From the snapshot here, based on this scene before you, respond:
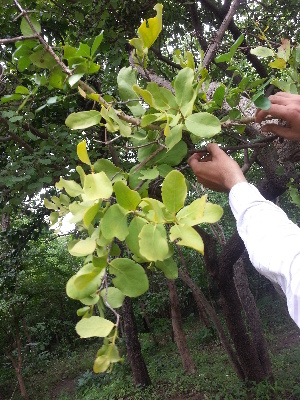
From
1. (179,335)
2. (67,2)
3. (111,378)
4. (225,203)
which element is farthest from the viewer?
(225,203)

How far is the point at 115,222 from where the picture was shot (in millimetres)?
556

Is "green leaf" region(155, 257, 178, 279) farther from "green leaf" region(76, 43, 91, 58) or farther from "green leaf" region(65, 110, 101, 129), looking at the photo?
"green leaf" region(76, 43, 91, 58)

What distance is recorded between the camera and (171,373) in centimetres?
618

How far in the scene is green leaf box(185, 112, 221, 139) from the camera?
67cm

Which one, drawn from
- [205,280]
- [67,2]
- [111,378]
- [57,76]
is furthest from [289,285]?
Result: [205,280]

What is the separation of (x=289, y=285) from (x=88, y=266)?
37 cm

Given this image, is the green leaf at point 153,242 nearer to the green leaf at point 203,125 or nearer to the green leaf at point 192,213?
the green leaf at point 192,213

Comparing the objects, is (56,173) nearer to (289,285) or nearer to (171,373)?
(289,285)

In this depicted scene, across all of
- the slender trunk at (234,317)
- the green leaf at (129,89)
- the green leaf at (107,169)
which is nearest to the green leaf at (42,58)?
the green leaf at (129,89)

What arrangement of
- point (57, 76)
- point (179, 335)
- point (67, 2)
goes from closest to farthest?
point (57, 76) → point (67, 2) → point (179, 335)

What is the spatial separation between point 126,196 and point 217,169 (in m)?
0.50

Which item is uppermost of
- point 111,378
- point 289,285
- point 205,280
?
point 289,285

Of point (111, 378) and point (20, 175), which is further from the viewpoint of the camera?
point (111, 378)

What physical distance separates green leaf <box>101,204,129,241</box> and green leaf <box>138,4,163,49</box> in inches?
16.6
